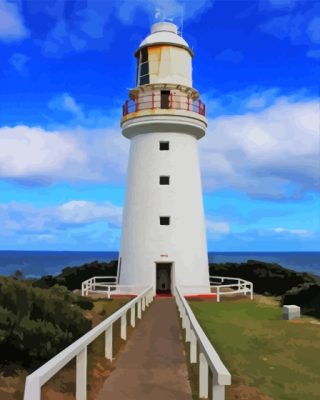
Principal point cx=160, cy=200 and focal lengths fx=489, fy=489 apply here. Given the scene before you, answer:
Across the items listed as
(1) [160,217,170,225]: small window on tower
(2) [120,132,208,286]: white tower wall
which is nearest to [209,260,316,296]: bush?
(2) [120,132,208,286]: white tower wall

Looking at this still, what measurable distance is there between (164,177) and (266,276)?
1656 cm

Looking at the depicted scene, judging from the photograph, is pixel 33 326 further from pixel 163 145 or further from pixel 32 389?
pixel 163 145

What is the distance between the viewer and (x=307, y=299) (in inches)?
805

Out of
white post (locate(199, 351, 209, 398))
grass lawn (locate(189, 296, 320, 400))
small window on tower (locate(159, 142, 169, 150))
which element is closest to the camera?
white post (locate(199, 351, 209, 398))

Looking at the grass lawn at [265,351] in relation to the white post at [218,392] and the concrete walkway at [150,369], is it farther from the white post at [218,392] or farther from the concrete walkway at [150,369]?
the white post at [218,392]

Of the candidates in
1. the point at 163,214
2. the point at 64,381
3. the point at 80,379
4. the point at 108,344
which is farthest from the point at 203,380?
the point at 163,214

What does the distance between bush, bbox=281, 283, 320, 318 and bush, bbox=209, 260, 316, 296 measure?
1246cm

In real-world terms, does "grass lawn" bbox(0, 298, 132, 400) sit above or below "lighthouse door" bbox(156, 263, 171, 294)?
below

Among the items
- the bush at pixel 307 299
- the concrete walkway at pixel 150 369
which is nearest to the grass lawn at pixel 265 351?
the concrete walkway at pixel 150 369

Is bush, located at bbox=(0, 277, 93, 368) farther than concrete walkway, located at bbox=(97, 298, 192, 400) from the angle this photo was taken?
Yes

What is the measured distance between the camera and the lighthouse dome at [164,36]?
2530 centimetres

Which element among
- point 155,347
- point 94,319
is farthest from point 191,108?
point 155,347

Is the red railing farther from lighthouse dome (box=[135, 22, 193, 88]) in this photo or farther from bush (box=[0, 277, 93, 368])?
bush (box=[0, 277, 93, 368])

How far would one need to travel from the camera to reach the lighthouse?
24.1 meters
